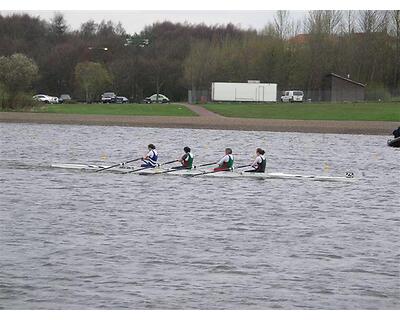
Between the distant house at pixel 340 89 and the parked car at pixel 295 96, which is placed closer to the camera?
the distant house at pixel 340 89

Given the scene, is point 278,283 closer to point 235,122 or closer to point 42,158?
point 42,158

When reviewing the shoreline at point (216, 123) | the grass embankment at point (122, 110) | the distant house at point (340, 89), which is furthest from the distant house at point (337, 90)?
the grass embankment at point (122, 110)

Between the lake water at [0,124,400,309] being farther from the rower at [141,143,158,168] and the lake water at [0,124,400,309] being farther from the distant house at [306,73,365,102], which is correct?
the distant house at [306,73,365,102]

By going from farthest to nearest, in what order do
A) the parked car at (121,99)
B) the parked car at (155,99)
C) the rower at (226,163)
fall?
the parked car at (155,99)
the parked car at (121,99)
the rower at (226,163)

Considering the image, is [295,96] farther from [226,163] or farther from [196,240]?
[196,240]

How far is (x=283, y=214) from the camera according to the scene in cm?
2439

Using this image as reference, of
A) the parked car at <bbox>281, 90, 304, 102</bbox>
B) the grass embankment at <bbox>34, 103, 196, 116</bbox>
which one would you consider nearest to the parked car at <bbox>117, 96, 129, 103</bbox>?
the grass embankment at <bbox>34, 103, 196, 116</bbox>

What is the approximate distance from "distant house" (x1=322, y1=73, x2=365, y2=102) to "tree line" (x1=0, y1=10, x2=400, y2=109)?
0.70m

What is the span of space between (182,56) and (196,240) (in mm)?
68643

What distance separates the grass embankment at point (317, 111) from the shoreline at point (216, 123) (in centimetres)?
184

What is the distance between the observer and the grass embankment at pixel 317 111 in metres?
65.4

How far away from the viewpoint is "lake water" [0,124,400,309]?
1548 cm

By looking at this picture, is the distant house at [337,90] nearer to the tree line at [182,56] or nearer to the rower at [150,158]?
the tree line at [182,56]

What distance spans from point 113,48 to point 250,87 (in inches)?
700
